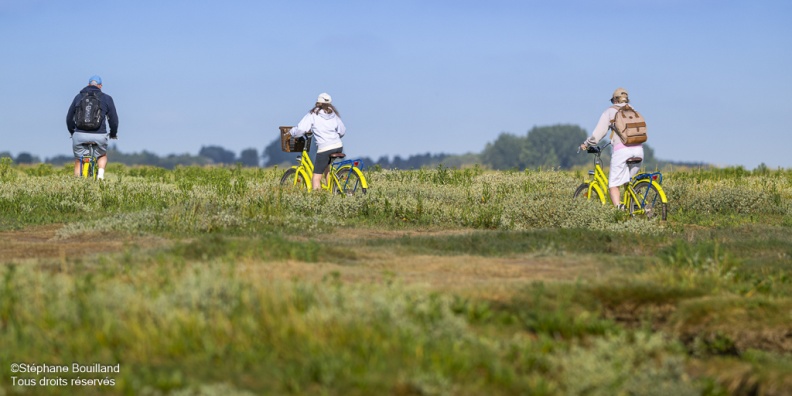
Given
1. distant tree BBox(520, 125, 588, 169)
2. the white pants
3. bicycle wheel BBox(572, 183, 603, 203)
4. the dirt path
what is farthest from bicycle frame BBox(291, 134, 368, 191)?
distant tree BBox(520, 125, 588, 169)

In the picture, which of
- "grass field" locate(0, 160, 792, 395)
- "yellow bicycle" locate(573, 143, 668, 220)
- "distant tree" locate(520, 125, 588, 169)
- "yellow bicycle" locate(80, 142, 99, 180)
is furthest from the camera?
"distant tree" locate(520, 125, 588, 169)

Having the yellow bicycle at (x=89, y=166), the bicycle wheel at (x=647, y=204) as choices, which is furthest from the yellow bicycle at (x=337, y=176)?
the yellow bicycle at (x=89, y=166)

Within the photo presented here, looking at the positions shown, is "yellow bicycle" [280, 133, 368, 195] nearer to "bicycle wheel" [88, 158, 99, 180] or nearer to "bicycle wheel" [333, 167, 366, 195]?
"bicycle wheel" [333, 167, 366, 195]

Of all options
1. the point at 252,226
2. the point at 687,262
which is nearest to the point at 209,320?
the point at 687,262

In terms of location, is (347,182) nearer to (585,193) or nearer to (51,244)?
(585,193)

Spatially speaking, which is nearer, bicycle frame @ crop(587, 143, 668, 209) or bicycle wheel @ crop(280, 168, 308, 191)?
bicycle frame @ crop(587, 143, 668, 209)

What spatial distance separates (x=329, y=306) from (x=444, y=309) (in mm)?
898

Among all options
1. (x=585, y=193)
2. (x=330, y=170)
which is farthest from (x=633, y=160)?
(x=330, y=170)

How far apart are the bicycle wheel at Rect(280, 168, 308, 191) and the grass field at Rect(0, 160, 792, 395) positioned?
4.13 m

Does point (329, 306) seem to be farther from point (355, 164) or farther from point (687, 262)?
point (355, 164)

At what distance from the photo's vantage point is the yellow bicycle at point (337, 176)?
1966cm

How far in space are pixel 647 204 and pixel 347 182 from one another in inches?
219

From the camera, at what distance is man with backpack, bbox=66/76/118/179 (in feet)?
75.5

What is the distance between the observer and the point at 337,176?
65.0 feet
